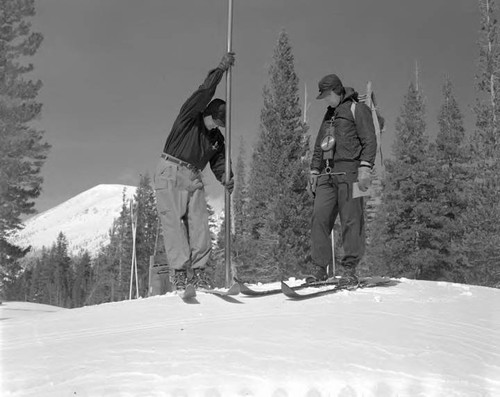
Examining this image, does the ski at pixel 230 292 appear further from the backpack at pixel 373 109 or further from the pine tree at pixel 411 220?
the pine tree at pixel 411 220

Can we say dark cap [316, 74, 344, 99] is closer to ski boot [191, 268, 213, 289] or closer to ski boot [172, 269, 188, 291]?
ski boot [191, 268, 213, 289]

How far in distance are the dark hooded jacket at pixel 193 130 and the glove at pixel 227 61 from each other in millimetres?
197

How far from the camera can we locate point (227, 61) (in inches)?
229

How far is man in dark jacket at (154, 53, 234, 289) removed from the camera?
5.09 metres

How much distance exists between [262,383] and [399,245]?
86.2 ft

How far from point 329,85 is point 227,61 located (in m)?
1.23

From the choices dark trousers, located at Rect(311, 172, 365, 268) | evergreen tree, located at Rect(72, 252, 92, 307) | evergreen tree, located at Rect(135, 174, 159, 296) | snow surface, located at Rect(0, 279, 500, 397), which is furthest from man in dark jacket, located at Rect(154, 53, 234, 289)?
evergreen tree, located at Rect(72, 252, 92, 307)

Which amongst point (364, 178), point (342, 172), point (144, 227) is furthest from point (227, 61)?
point (144, 227)

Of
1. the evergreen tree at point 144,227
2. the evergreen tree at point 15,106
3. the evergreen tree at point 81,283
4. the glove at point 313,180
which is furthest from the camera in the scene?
the evergreen tree at point 81,283

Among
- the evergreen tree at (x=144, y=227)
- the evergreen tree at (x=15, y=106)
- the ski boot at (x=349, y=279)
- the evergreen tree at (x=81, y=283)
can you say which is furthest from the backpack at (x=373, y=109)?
the evergreen tree at (x=81, y=283)

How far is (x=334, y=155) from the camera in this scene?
5.50 meters

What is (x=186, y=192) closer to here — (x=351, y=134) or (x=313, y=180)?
(x=313, y=180)

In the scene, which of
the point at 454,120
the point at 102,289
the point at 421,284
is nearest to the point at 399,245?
the point at 454,120

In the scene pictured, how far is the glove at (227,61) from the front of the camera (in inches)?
223
